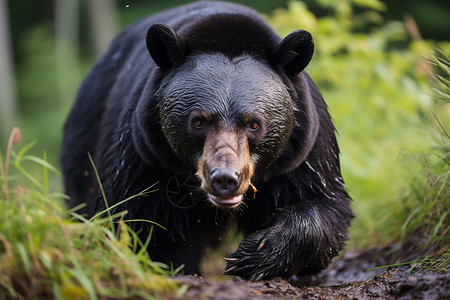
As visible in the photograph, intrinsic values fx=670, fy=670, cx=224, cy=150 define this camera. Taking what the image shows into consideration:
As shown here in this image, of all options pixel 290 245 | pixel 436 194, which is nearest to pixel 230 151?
pixel 290 245

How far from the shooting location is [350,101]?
854 cm

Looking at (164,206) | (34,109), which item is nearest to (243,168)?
(164,206)

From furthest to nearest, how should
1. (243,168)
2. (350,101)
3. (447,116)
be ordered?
(350,101), (447,116), (243,168)

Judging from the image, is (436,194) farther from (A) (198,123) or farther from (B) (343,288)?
(A) (198,123)

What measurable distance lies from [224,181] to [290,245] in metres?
0.82

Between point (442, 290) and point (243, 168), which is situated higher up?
point (243, 168)

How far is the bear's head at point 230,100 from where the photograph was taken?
3.97 m

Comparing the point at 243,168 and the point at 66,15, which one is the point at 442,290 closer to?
the point at 243,168

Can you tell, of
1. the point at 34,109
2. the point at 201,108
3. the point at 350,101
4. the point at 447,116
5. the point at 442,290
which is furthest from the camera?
the point at 34,109

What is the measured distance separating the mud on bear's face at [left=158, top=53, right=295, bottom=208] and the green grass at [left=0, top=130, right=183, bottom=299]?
1.02 meters

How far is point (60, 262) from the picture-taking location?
275cm

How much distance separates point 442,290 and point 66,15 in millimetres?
18701

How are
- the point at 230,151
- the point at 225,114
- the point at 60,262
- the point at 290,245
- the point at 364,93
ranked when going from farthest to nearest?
the point at 364,93 → the point at 290,245 → the point at 225,114 → the point at 230,151 → the point at 60,262

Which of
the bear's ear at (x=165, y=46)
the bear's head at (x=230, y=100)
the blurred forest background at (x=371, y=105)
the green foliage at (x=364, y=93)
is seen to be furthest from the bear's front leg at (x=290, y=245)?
the green foliage at (x=364, y=93)
